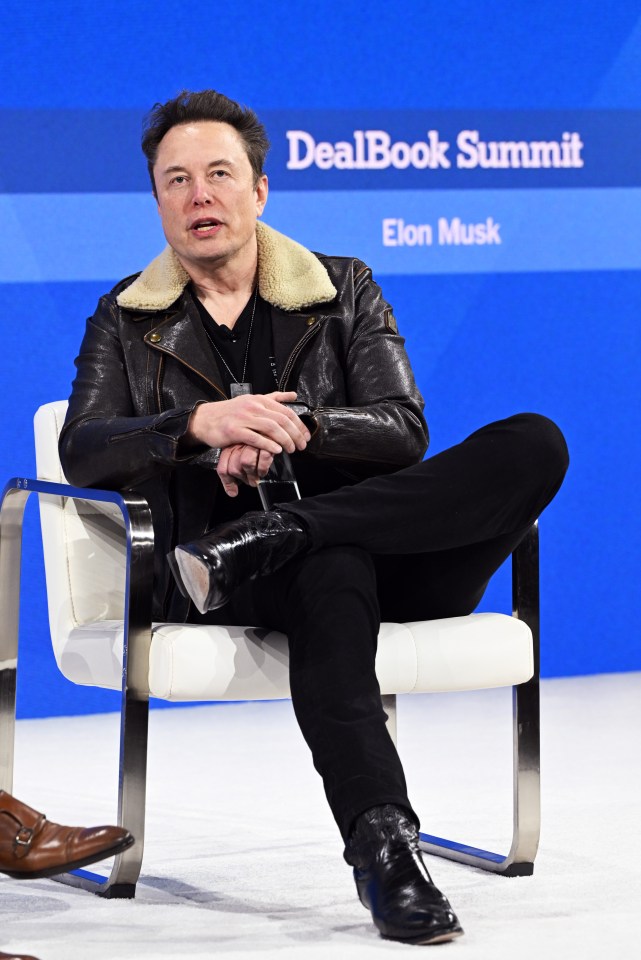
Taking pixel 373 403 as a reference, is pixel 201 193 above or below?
above

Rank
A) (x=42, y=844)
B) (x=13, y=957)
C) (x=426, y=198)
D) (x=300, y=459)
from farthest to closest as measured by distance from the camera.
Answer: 1. (x=426, y=198)
2. (x=300, y=459)
3. (x=42, y=844)
4. (x=13, y=957)

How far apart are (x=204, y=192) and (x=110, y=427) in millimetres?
481

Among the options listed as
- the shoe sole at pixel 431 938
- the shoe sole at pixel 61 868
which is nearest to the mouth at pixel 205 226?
the shoe sole at pixel 61 868

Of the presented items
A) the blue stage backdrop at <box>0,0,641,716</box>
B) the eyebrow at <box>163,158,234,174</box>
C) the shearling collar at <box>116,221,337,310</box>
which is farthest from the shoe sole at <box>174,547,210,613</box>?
the blue stage backdrop at <box>0,0,641,716</box>

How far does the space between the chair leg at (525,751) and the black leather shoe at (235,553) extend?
488 mm

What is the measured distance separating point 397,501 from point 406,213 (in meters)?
2.34

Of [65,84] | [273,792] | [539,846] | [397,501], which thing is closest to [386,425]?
[397,501]

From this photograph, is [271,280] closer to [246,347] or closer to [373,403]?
[246,347]

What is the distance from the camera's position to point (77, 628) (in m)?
2.50

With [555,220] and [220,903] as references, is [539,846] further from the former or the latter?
[555,220]

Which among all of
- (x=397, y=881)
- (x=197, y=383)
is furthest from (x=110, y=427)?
(x=397, y=881)

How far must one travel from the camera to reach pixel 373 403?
8.45 ft

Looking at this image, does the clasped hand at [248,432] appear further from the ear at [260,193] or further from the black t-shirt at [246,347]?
the ear at [260,193]

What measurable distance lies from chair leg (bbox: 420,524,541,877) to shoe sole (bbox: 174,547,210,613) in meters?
0.62
